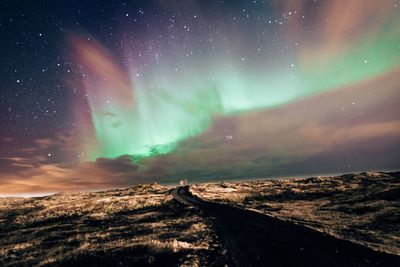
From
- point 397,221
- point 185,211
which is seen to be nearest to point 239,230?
point 397,221

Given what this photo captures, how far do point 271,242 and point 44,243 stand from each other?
22.9 m

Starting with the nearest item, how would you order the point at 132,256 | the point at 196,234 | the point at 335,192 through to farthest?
the point at 132,256, the point at 196,234, the point at 335,192

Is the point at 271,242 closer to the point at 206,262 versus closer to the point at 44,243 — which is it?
the point at 206,262

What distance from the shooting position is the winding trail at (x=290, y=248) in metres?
15.2

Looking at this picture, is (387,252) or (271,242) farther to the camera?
(271,242)

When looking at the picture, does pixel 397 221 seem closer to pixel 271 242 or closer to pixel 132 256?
pixel 271 242

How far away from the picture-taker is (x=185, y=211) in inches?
1543

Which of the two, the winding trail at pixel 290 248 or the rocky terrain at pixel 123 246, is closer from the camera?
the winding trail at pixel 290 248

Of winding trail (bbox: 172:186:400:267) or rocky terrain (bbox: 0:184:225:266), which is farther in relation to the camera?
rocky terrain (bbox: 0:184:225:266)

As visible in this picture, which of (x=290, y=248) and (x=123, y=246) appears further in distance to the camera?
(x=123, y=246)

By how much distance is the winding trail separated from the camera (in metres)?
15.2

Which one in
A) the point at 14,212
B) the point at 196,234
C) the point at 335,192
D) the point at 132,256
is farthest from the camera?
the point at 14,212

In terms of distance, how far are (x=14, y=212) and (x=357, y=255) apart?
2626 inches

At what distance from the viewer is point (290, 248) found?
17.7 m
